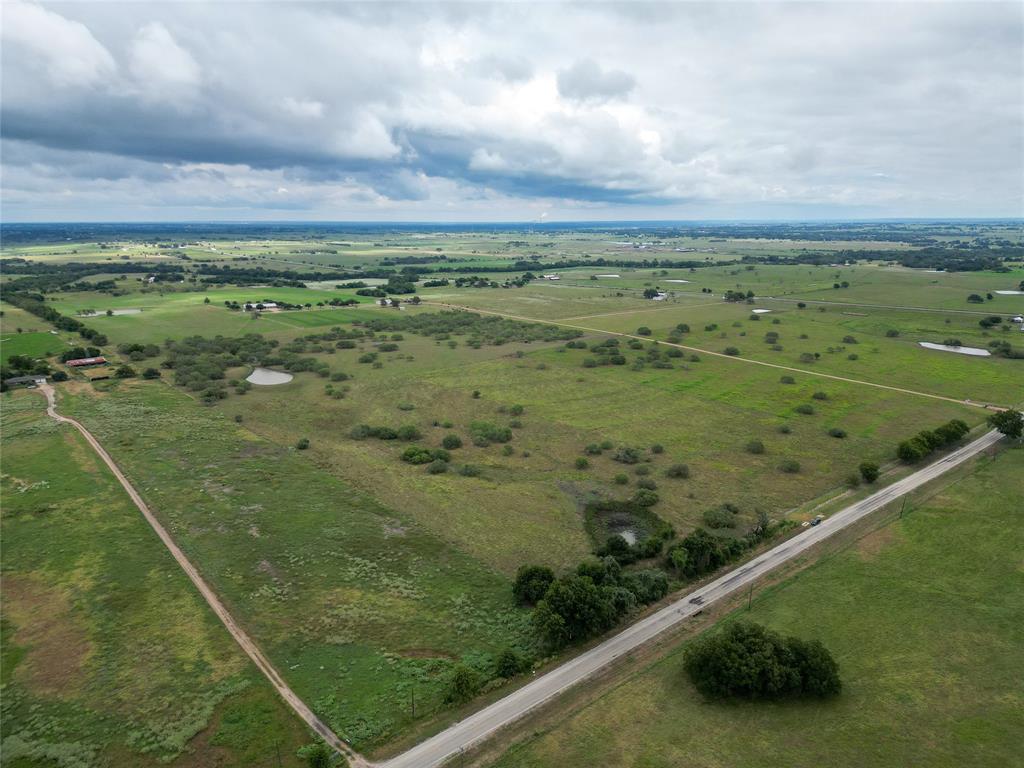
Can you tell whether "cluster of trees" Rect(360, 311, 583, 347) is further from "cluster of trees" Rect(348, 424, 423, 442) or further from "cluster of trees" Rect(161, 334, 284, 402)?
"cluster of trees" Rect(348, 424, 423, 442)

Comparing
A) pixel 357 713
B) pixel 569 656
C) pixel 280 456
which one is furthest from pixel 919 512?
pixel 280 456

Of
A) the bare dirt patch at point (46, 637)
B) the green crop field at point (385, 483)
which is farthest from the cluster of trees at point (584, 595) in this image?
the bare dirt patch at point (46, 637)

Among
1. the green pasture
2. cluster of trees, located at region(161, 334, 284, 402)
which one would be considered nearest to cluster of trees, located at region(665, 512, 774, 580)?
the green pasture

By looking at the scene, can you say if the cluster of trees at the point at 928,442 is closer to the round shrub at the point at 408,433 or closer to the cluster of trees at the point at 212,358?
the round shrub at the point at 408,433

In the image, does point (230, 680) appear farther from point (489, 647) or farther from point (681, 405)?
point (681, 405)

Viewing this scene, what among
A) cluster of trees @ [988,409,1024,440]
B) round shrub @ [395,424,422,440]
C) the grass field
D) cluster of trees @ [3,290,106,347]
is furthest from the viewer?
cluster of trees @ [3,290,106,347]

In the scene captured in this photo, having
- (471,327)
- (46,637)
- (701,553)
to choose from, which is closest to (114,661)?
(46,637)

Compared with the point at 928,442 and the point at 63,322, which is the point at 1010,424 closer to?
the point at 928,442
